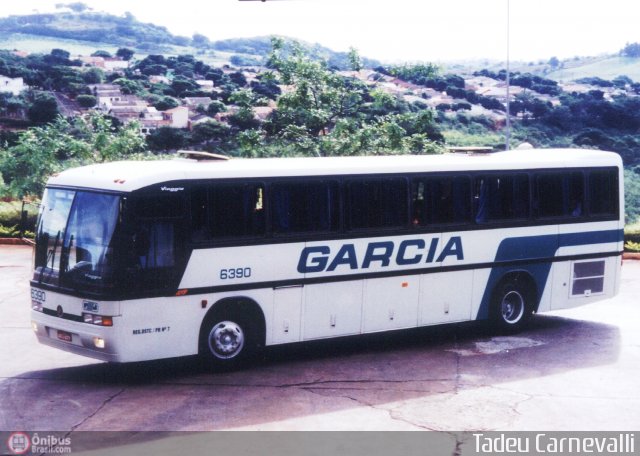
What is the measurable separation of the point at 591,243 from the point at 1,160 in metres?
26.9

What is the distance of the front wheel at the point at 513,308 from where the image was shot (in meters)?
14.7

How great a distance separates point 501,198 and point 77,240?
6.95m

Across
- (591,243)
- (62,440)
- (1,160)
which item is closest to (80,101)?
(1,160)

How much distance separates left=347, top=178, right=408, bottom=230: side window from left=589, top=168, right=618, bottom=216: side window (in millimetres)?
4077

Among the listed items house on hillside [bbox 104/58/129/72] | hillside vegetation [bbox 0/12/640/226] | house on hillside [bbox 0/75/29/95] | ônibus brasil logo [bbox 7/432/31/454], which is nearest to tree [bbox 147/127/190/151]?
hillside vegetation [bbox 0/12/640/226]

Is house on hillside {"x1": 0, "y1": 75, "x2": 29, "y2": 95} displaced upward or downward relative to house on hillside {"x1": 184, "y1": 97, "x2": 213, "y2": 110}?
upward

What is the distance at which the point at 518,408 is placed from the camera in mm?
10258

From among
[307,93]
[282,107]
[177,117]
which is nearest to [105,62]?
[177,117]

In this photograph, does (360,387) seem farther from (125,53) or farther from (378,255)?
(125,53)

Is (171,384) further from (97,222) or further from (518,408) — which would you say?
(518,408)

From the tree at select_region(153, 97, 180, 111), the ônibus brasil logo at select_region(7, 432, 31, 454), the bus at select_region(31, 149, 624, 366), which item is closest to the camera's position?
the ônibus brasil logo at select_region(7, 432, 31, 454)

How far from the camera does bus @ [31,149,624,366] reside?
11.0 metres

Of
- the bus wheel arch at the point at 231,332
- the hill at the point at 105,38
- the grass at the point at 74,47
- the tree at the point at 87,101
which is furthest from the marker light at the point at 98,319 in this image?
the hill at the point at 105,38

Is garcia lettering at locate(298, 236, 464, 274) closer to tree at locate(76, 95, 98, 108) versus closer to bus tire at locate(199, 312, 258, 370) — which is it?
bus tire at locate(199, 312, 258, 370)
